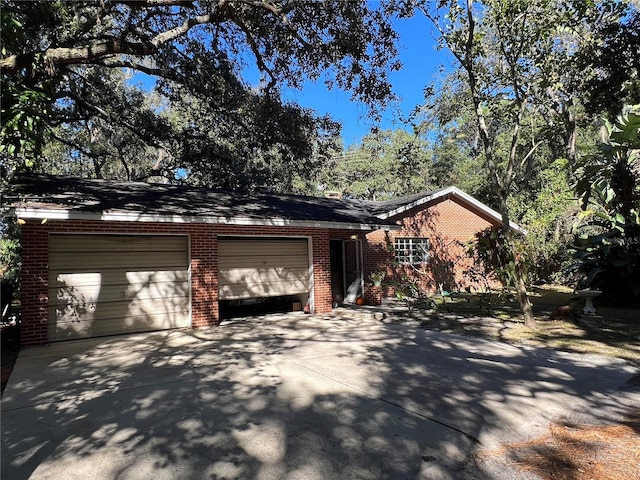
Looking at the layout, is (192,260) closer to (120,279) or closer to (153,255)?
(153,255)

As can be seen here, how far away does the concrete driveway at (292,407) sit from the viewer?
10.8 feet

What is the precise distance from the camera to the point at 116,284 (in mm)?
9023

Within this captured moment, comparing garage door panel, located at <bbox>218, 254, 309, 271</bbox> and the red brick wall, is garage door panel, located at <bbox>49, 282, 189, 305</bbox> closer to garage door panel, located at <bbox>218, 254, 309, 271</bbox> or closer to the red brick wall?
the red brick wall

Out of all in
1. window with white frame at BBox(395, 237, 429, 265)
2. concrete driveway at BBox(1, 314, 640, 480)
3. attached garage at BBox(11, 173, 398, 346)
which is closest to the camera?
concrete driveway at BBox(1, 314, 640, 480)

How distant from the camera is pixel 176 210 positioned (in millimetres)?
9180

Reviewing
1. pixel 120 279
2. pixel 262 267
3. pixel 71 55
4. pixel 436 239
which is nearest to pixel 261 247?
pixel 262 267

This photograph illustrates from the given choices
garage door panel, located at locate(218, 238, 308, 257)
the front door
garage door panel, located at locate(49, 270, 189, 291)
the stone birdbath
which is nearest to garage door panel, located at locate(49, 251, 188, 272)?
garage door panel, located at locate(49, 270, 189, 291)

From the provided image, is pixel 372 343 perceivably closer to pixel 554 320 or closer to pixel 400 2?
pixel 554 320

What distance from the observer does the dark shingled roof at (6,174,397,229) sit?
8242 mm

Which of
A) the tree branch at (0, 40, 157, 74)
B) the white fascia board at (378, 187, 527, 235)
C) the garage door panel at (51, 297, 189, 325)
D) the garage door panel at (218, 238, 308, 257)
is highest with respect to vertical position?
the tree branch at (0, 40, 157, 74)

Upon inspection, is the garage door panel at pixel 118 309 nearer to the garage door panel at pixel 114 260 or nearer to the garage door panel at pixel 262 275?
the garage door panel at pixel 114 260

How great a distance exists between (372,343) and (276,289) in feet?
13.9

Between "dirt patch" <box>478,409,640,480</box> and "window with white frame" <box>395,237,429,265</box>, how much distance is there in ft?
42.7

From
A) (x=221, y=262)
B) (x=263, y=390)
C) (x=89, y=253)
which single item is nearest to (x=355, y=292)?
(x=221, y=262)
